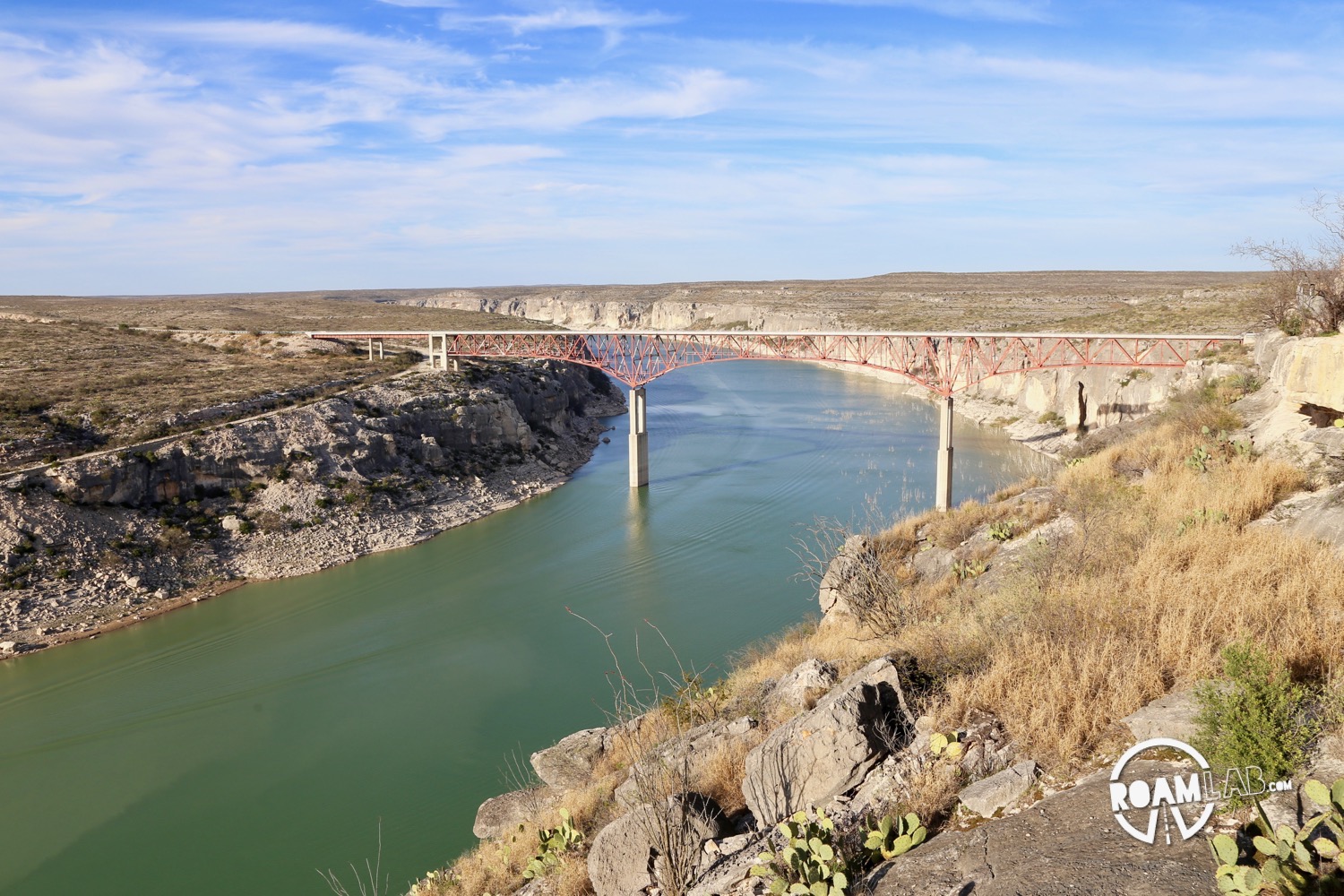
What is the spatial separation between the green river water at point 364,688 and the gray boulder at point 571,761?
2.03 m

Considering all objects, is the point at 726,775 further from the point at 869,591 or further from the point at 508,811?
the point at 508,811

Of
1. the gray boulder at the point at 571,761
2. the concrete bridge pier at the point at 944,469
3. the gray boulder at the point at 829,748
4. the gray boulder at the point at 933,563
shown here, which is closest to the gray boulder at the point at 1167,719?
the gray boulder at the point at 829,748

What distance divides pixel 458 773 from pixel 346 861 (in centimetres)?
231

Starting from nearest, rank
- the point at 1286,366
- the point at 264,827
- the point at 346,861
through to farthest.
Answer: the point at 1286,366 < the point at 346,861 < the point at 264,827

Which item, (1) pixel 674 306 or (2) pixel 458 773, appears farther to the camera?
(1) pixel 674 306

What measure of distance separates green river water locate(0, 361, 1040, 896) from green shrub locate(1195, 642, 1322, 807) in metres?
9.70

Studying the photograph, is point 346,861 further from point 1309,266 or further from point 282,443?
point 282,443

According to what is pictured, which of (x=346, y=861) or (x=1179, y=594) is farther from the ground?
(x=1179, y=594)

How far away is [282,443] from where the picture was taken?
2784 cm

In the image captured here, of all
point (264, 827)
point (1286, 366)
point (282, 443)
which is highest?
point (1286, 366)

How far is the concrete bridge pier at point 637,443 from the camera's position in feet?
108

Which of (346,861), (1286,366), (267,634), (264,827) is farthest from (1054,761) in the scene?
(267,634)

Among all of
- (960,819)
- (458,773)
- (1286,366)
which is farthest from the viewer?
(458,773)

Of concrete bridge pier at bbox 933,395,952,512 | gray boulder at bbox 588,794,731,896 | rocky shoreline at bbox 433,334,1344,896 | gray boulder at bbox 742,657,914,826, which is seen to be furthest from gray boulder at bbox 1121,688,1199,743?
concrete bridge pier at bbox 933,395,952,512
